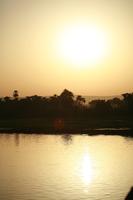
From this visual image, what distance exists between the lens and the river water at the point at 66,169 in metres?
30.3

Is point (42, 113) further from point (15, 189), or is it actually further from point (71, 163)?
point (15, 189)

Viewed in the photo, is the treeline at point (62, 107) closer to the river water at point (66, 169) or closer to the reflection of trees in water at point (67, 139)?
the reflection of trees in water at point (67, 139)

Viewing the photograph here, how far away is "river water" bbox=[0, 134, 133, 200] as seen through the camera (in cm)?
3027

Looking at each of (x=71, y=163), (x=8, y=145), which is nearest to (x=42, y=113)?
(x=8, y=145)

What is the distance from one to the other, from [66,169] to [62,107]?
115m

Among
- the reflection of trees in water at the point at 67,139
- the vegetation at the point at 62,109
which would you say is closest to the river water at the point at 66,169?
the reflection of trees in water at the point at 67,139

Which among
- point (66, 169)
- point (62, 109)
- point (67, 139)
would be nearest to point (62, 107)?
point (62, 109)

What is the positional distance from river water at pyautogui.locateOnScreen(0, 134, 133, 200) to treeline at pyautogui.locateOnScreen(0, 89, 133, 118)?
255 ft

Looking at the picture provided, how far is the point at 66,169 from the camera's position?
4081 centimetres

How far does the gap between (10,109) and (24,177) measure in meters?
118

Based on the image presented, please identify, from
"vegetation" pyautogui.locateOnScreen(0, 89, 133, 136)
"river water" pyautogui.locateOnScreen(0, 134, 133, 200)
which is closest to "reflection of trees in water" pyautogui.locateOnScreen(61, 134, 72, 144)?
"river water" pyautogui.locateOnScreen(0, 134, 133, 200)

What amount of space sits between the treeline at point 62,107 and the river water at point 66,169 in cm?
7759

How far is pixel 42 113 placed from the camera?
150 metres

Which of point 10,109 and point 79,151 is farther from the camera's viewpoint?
point 10,109
